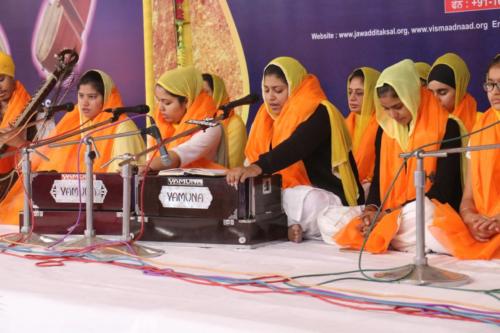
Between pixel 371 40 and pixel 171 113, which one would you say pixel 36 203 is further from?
pixel 371 40

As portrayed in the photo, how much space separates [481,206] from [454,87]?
836 mm

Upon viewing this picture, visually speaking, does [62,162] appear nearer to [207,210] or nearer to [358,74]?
[207,210]

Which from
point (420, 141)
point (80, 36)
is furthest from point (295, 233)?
point (80, 36)

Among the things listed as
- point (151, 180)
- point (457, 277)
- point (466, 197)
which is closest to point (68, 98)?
point (151, 180)

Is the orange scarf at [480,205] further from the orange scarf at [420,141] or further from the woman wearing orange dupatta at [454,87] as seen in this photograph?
the woman wearing orange dupatta at [454,87]

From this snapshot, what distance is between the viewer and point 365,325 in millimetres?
2105

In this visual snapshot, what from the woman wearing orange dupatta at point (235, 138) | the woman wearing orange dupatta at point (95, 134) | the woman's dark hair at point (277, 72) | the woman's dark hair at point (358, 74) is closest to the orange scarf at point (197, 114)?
the woman wearing orange dupatta at point (235, 138)

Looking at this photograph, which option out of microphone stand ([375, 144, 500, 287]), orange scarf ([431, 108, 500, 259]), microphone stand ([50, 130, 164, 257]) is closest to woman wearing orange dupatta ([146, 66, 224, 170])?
microphone stand ([50, 130, 164, 257])

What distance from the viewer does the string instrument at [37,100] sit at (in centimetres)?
457

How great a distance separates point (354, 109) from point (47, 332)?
252cm

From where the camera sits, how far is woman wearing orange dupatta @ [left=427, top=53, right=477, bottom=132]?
157 inches

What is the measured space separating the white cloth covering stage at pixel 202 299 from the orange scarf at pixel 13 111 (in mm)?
1673

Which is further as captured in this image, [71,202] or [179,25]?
[179,25]

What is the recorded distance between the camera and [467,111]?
3982 millimetres
